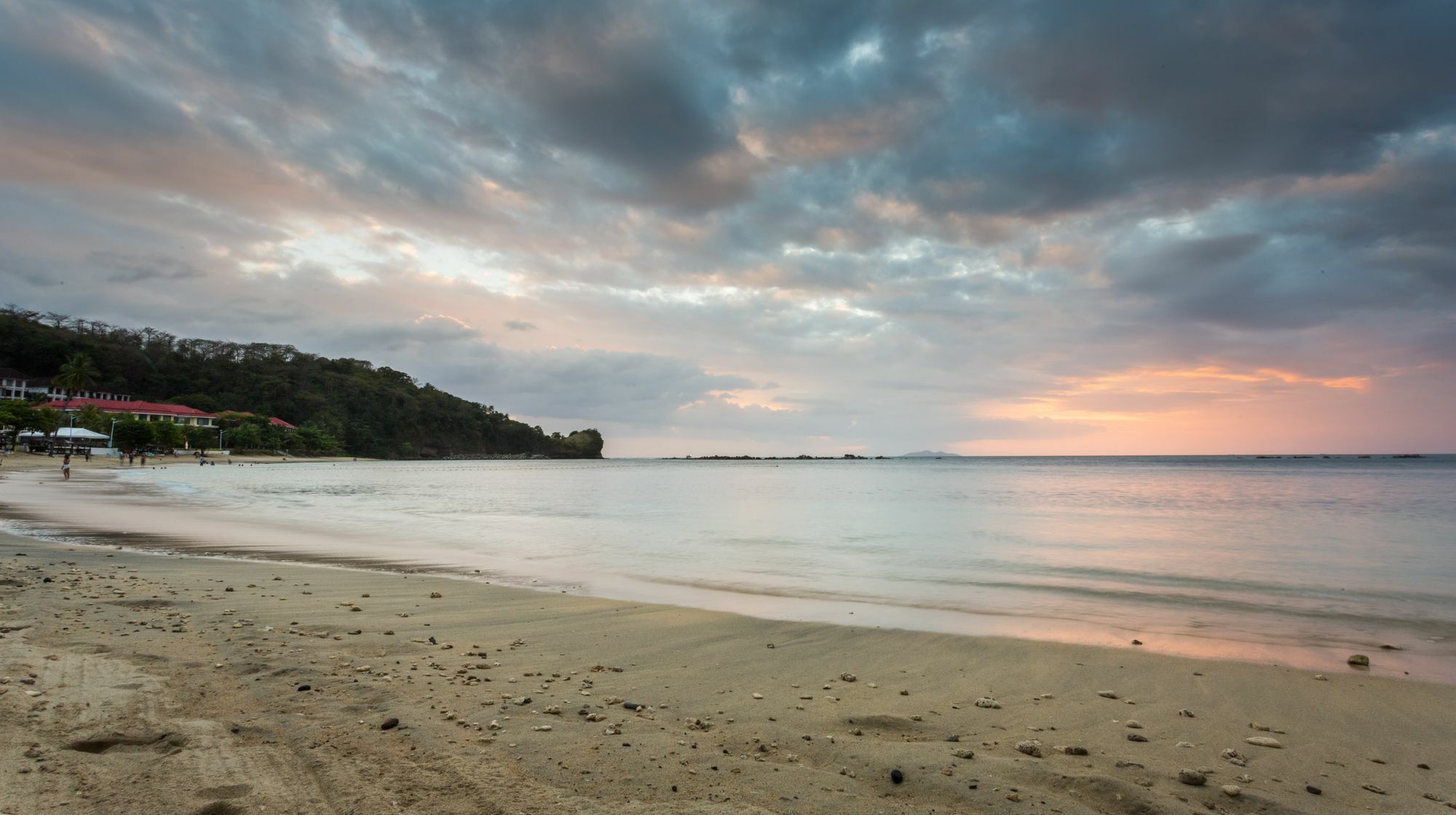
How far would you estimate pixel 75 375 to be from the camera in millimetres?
119312

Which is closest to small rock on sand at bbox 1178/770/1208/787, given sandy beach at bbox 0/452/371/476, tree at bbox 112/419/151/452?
sandy beach at bbox 0/452/371/476

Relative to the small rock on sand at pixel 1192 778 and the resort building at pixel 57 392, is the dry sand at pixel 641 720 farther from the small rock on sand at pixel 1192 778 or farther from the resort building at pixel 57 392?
the resort building at pixel 57 392

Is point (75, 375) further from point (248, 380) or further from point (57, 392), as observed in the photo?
point (248, 380)

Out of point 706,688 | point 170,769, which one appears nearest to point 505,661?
point 706,688

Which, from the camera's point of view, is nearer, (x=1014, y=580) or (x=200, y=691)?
(x=200, y=691)

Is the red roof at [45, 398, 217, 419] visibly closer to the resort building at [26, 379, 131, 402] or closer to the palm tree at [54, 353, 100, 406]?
the resort building at [26, 379, 131, 402]

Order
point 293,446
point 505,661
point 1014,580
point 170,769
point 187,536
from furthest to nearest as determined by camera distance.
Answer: point 293,446 < point 187,536 < point 1014,580 < point 505,661 < point 170,769

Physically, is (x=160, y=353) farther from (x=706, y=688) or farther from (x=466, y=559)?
(x=706, y=688)

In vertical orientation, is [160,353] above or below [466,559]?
above

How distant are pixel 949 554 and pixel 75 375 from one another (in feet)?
518

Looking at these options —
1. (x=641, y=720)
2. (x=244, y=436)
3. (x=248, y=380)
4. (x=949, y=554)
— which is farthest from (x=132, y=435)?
(x=641, y=720)

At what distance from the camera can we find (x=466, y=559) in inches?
531

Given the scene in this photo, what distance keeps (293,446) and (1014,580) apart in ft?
497


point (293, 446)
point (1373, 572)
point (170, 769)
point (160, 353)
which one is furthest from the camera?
point (160, 353)
